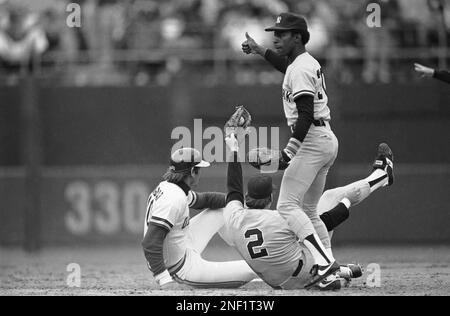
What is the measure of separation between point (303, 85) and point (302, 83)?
0.06ft

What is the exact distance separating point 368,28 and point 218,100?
7.51 feet

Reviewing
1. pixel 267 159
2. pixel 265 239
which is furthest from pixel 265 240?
pixel 267 159

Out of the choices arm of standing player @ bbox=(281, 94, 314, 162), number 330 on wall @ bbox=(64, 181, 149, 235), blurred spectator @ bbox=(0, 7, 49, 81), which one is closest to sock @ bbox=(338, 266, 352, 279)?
arm of standing player @ bbox=(281, 94, 314, 162)

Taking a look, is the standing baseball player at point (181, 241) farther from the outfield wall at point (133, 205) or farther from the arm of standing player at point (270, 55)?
the outfield wall at point (133, 205)

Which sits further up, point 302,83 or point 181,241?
point 302,83

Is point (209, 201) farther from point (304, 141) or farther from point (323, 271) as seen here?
point (323, 271)

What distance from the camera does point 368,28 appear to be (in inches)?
503

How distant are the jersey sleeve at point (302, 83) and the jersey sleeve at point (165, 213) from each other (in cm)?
126

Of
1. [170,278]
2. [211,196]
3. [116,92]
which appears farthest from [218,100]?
[170,278]

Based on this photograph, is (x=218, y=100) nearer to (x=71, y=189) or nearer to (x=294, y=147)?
(x=71, y=189)

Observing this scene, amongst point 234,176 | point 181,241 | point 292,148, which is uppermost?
point 292,148

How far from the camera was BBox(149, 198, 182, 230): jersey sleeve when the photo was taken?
718 centimetres

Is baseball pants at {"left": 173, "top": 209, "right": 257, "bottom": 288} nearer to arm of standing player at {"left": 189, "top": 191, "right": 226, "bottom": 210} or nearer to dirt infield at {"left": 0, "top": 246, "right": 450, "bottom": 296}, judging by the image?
dirt infield at {"left": 0, "top": 246, "right": 450, "bottom": 296}

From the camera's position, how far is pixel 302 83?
705 centimetres
